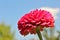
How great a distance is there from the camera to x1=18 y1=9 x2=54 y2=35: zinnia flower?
164 centimetres

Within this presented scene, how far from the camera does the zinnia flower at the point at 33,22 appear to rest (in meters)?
1.64

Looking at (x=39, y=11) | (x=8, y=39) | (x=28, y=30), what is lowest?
(x=28, y=30)

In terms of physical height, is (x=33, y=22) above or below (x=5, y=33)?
below

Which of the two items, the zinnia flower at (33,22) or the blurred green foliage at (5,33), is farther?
the blurred green foliage at (5,33)

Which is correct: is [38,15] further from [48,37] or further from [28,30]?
[48,37]

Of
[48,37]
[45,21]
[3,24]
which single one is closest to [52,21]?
[45,21]

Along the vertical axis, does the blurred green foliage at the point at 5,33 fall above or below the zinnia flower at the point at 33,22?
above

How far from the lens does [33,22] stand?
163 cm

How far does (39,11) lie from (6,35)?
743 inches

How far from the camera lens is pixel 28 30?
5.48ft

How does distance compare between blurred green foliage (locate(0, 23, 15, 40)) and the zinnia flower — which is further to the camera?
blurred green foliage (locate(0, 23, 15, 40))

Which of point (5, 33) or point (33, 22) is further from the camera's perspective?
point (5, 33)

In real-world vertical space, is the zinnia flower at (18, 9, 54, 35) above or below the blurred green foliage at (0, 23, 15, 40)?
below

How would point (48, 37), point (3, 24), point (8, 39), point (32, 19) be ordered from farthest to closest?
point (3, 24) → point (8, 39) → point (48, 37) → point (32, 19)
